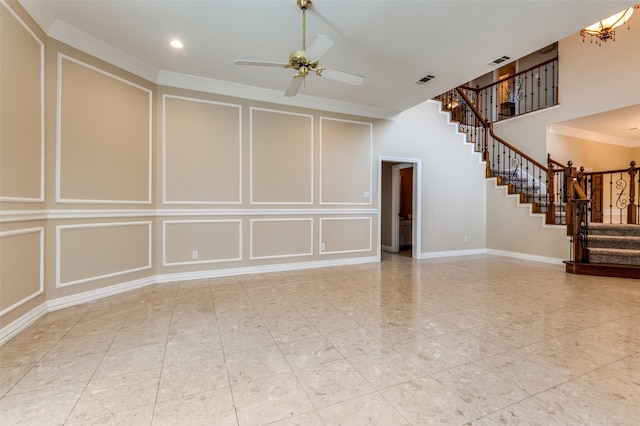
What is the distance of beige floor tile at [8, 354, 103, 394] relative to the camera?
177 cm

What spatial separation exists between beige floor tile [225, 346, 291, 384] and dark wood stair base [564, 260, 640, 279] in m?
5.15

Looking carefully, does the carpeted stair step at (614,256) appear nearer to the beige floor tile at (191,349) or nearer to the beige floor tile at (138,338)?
the beige floor tile at (191,349)

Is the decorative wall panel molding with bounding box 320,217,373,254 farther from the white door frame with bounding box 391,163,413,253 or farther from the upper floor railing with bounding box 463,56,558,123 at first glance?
the upper floor railing with bounding box 463,56,558,123

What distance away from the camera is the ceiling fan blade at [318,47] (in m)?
2.29

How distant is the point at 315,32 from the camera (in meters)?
3.11

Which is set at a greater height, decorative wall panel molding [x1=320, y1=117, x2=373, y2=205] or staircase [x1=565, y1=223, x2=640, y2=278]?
decorative wall panel molding [x1=320, y1=117, x2=373, y2=205]

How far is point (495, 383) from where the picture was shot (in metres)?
1.77

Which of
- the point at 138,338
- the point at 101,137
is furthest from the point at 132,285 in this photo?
the point at 101,137

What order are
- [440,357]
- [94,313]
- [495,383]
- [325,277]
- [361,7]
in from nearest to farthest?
1. [495,383]
2. [440,357]
3. [361,7]
4. [94,313]
5. [325,277]

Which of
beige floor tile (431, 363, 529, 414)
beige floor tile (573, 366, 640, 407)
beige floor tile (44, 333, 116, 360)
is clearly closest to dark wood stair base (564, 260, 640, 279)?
beige floor tile (573, 366, 640, 407)

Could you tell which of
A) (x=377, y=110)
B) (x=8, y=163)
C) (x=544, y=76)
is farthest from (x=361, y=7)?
(x=544, y=76)

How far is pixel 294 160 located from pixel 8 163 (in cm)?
337

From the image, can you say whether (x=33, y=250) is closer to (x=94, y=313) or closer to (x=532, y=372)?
(x=94, y=313)

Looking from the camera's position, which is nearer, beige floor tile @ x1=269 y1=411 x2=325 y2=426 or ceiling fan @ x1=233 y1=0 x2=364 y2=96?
beige floor tile @ x1=269 y1=411 x2=325 y2=426
